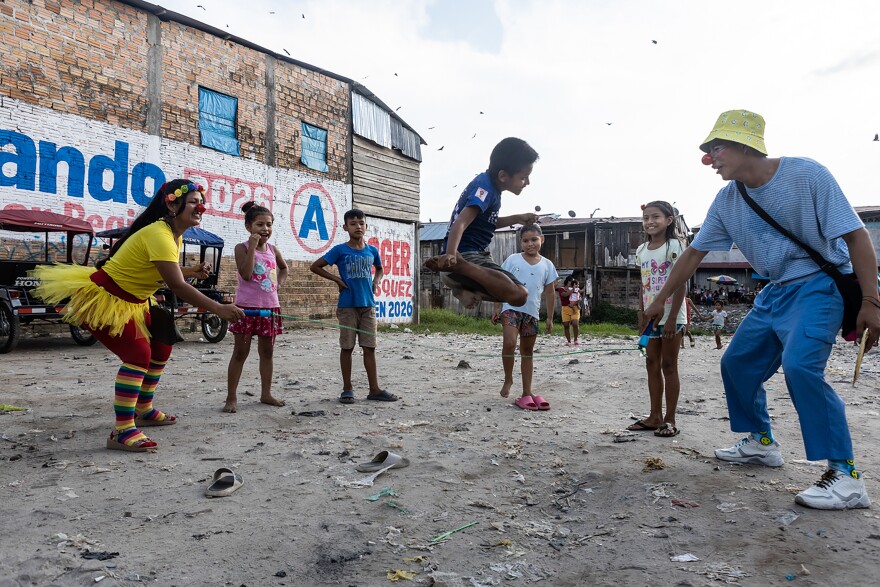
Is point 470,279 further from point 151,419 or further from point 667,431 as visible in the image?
point 151,419

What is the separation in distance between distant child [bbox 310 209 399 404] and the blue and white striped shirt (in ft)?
10.4

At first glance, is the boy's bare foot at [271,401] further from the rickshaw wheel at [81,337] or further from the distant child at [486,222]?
the rickshaw wheel at [81,337]

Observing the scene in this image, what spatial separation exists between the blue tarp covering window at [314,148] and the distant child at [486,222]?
11.5 m

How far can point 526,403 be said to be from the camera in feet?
17.1

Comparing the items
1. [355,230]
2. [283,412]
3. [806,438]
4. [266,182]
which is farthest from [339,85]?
[806,438]

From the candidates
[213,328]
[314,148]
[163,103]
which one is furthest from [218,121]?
[213,328]

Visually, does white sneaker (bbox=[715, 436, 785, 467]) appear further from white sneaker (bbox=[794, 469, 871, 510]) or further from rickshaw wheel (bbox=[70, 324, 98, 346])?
rickshaw wheel (bbox=[70, 324, 98, 346])

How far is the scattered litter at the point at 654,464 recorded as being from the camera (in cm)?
339

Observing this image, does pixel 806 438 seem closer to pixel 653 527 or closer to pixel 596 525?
pixel 653 527

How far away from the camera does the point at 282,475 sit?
3.29 m

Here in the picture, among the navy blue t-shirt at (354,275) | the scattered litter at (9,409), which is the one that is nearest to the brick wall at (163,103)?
the scattered litter at (9,409)

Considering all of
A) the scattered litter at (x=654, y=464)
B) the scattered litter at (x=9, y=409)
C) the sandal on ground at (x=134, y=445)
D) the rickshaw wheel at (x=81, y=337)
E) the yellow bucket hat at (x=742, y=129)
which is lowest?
the scattered litter at (x=654, y=464)

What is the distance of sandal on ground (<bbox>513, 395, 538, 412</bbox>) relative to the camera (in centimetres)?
520

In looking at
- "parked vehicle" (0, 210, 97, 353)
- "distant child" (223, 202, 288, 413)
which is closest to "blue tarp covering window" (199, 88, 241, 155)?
"parked vehicle" (0, 210, 97, 353)
